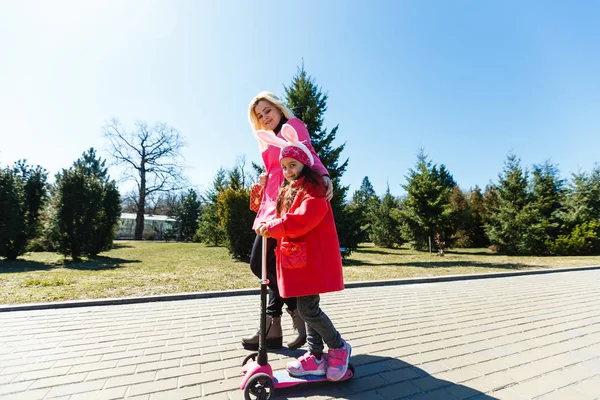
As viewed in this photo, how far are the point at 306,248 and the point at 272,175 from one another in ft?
2.68

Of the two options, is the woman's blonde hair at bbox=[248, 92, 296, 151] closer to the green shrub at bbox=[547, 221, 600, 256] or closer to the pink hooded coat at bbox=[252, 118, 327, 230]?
the pink hooded coat at bbox=[252, 118, 327, 230]

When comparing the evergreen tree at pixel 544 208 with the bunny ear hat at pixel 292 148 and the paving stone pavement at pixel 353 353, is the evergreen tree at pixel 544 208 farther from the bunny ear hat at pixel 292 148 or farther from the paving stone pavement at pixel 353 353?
the bunny ear hat at pixel 292 148

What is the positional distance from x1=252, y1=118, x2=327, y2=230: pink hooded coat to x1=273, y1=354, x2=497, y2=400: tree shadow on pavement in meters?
1.27

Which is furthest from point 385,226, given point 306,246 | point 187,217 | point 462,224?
point 306,246

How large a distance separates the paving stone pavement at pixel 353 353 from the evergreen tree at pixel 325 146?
7.50 meters

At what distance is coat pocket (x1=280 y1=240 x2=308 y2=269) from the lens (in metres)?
2.01

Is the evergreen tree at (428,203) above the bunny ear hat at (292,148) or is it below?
above

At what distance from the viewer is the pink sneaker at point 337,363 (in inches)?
84.4

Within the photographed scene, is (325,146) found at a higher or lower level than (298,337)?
higher

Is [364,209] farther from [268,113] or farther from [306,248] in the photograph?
[306,248]

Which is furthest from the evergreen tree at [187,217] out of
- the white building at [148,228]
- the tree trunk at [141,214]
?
the tree trunk at [141,214]

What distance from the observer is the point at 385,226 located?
2714cm

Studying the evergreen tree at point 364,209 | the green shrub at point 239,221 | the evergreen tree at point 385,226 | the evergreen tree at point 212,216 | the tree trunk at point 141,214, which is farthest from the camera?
the tree trunk at point 141,214

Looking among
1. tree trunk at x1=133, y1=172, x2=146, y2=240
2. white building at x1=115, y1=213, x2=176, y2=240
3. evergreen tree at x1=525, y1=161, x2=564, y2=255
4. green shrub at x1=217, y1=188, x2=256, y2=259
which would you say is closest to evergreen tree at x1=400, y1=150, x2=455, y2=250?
evergreen tree at x1=525, y1=161, x2=564, y2=255
